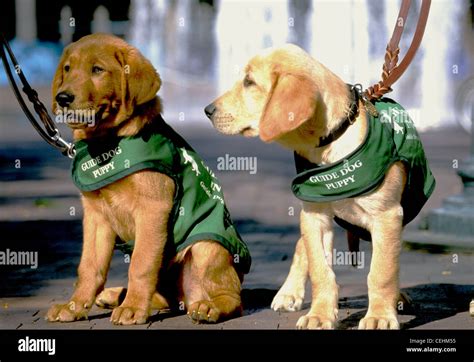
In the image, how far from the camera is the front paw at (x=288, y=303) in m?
6.35

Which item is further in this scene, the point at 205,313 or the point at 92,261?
the point at 92,261

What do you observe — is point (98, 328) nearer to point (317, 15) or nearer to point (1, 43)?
point (1, 43)

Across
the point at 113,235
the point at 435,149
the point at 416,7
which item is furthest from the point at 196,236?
the point at 435,149

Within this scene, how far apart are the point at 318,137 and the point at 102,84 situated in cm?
112

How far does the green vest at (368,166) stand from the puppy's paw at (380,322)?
555 millimetres

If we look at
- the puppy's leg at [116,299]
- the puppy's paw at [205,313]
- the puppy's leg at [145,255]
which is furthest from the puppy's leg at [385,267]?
the puppy's leg at [116,299]

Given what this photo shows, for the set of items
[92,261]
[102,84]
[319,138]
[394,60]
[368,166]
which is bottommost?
[92,261]

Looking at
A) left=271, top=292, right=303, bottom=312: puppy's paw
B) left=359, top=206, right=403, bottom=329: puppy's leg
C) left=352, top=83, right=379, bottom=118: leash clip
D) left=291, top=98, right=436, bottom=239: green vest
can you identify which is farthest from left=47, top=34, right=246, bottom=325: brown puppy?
left=352, top=83, right=379, bottom=118: leash clip

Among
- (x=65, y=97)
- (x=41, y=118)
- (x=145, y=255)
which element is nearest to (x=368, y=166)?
(x=145, y=255)

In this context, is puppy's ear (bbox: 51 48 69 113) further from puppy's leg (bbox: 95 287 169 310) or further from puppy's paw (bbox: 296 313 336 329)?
puppy's paw (bbox: 296 313 336 329)

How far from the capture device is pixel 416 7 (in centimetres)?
746

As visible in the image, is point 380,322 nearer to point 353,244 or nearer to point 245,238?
point 353,244

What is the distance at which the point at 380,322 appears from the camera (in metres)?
5.64

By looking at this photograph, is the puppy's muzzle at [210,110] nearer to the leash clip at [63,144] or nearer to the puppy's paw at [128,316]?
the leash clip at [63,144]
